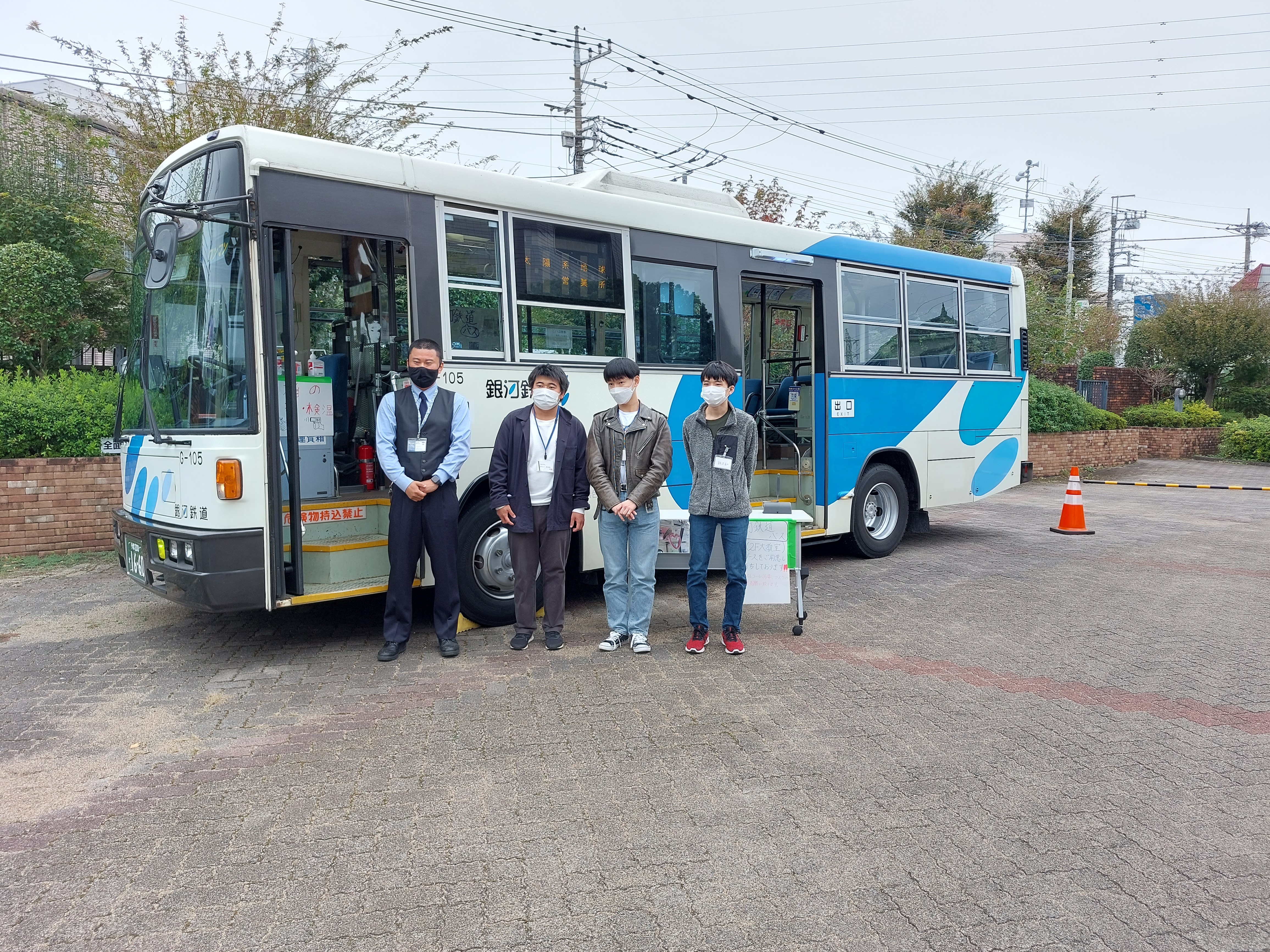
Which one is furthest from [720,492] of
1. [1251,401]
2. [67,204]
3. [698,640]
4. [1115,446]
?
[1251,401]

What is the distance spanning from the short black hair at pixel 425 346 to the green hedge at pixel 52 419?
5.15 m

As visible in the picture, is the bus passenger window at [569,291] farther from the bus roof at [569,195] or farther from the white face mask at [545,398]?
the white face mask at [545,398]

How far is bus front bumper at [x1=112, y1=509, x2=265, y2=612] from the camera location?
5.23m

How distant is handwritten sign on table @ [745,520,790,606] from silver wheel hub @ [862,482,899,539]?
3316 millimetres

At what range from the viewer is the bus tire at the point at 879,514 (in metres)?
9.29

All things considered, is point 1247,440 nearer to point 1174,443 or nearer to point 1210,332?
point 1174,443

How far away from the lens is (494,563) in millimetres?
6574

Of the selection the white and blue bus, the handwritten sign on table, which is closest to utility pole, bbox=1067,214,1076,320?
the white and blue bus

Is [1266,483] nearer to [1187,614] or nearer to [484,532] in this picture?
[1187,614]

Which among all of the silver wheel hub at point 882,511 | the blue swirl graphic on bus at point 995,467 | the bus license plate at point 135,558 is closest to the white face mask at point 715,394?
the bus license plate at point 135,558

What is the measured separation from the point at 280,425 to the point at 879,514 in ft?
21.3

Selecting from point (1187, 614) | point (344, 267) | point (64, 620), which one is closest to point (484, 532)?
point (344, 267)

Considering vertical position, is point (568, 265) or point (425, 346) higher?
point (568, 265)

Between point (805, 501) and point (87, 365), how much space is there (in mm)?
11505
